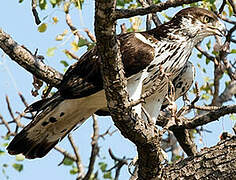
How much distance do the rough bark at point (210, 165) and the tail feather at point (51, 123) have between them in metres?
0.96

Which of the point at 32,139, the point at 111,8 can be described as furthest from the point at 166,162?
the point at 111,8

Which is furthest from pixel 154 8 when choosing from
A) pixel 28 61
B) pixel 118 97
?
pixel 28 61

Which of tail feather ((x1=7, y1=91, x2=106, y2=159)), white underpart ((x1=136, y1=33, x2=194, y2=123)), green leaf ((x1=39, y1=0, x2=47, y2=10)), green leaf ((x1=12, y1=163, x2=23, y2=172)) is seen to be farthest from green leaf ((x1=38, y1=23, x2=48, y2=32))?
green leaf ((x1=12, y1=163, x2=23, y2=172))

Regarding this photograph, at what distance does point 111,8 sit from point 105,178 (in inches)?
187

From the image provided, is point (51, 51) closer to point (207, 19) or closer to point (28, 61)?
point (28, 61)

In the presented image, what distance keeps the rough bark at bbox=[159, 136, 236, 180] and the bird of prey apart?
554mm

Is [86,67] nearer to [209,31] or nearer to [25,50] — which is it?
[25,50]

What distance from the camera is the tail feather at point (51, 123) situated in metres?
4.65

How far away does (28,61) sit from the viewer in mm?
4660

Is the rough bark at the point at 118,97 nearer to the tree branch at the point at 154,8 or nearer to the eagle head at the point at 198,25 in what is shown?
the tree branch at the point at 154,8

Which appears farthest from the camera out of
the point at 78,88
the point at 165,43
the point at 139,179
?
the point at 165,43

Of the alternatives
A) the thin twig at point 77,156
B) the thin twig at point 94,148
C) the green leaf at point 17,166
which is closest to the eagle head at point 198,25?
the thin twig at point 94,148

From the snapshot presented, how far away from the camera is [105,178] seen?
729 cm

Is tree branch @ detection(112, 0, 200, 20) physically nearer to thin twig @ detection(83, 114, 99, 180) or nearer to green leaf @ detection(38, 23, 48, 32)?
green leaf @ detection(38, 23, 48, 32)
